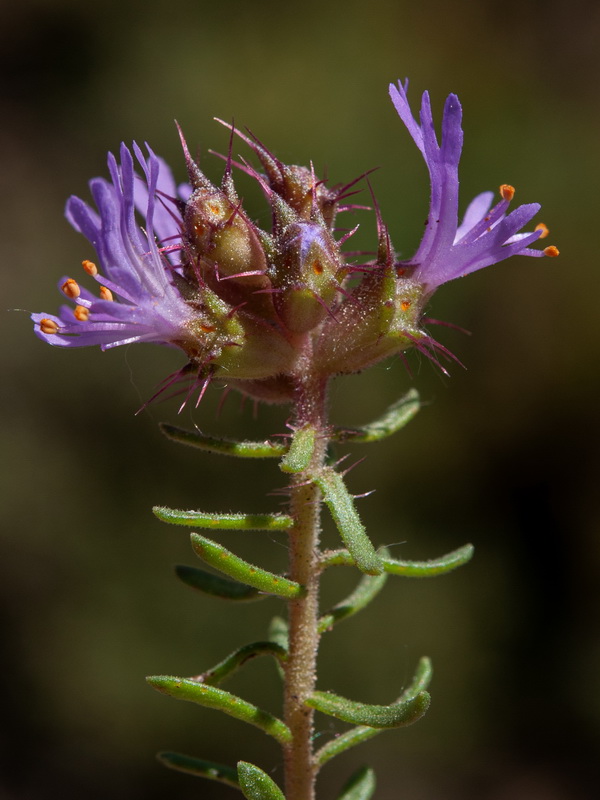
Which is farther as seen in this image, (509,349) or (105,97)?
(105,97)

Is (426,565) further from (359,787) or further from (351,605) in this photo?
(359,787)

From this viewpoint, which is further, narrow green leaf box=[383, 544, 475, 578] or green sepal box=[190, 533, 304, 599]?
narrow green leaf box=[383, 544, 475, 578]

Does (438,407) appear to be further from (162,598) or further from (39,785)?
(39,785)

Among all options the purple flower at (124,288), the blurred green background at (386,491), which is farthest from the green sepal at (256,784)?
the blurred green background at (386,491)

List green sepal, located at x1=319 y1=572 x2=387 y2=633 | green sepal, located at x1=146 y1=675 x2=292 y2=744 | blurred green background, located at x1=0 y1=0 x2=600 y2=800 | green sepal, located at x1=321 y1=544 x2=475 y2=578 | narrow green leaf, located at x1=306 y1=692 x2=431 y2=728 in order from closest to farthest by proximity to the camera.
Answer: narrow green leaf, located at x1=306 y1=692 x2=431 y2=728 → green sepal, located at x1=146 y1=675 x2=292 y2=744 → green sepal, located at x1=321 y1=544 x2=475 y2=578 → green sepal, located at x1=319 y1=572 x2=387 y2=633 → blurred green background, located at x1=0 y1=0 x2=600 y2=800

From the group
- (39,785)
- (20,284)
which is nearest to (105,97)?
(20,284)

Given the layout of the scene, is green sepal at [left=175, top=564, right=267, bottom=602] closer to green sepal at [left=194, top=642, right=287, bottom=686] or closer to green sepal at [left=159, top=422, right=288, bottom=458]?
green sepal at [left=194, top=642, right=287, bottom=686]

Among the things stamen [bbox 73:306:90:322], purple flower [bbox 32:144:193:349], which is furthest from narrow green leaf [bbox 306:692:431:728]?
stamen [bbox 73:306:90:322]
